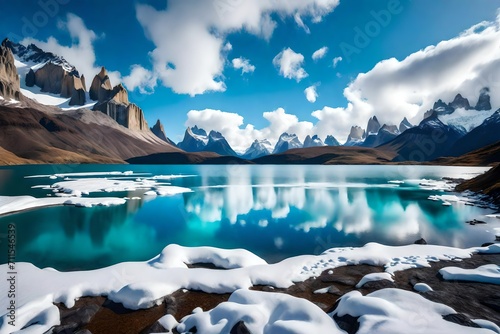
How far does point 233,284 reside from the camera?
14.2m

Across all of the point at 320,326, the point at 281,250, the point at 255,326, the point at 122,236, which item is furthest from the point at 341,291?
the point at 122,236

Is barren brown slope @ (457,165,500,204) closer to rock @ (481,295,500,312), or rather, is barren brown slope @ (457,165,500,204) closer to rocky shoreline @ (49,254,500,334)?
rocky shoreline @ (49,254,500,334)

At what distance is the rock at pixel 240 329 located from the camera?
9366mm

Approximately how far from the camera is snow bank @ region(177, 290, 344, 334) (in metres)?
9.24

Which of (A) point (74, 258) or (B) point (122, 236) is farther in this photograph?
(B) point (122, 236)

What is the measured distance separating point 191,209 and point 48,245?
2003 cm

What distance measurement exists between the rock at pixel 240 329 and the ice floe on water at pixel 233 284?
1.74ft

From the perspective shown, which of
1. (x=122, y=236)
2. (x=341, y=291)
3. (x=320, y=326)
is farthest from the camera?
(x=122, y=236)

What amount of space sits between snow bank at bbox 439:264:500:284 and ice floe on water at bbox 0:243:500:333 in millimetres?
1863

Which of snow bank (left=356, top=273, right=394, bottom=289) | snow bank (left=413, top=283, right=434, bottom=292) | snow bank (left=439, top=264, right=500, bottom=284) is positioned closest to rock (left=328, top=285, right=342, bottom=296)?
snow bank (left=356, top=273, right=394, bottom=289)

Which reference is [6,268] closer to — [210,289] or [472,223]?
[210,289]

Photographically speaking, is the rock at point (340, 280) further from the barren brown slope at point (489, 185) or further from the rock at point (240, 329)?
the barren brown slope at point (489, 185)

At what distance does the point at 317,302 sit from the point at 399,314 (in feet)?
12.7

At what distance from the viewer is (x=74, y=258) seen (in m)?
20.1
